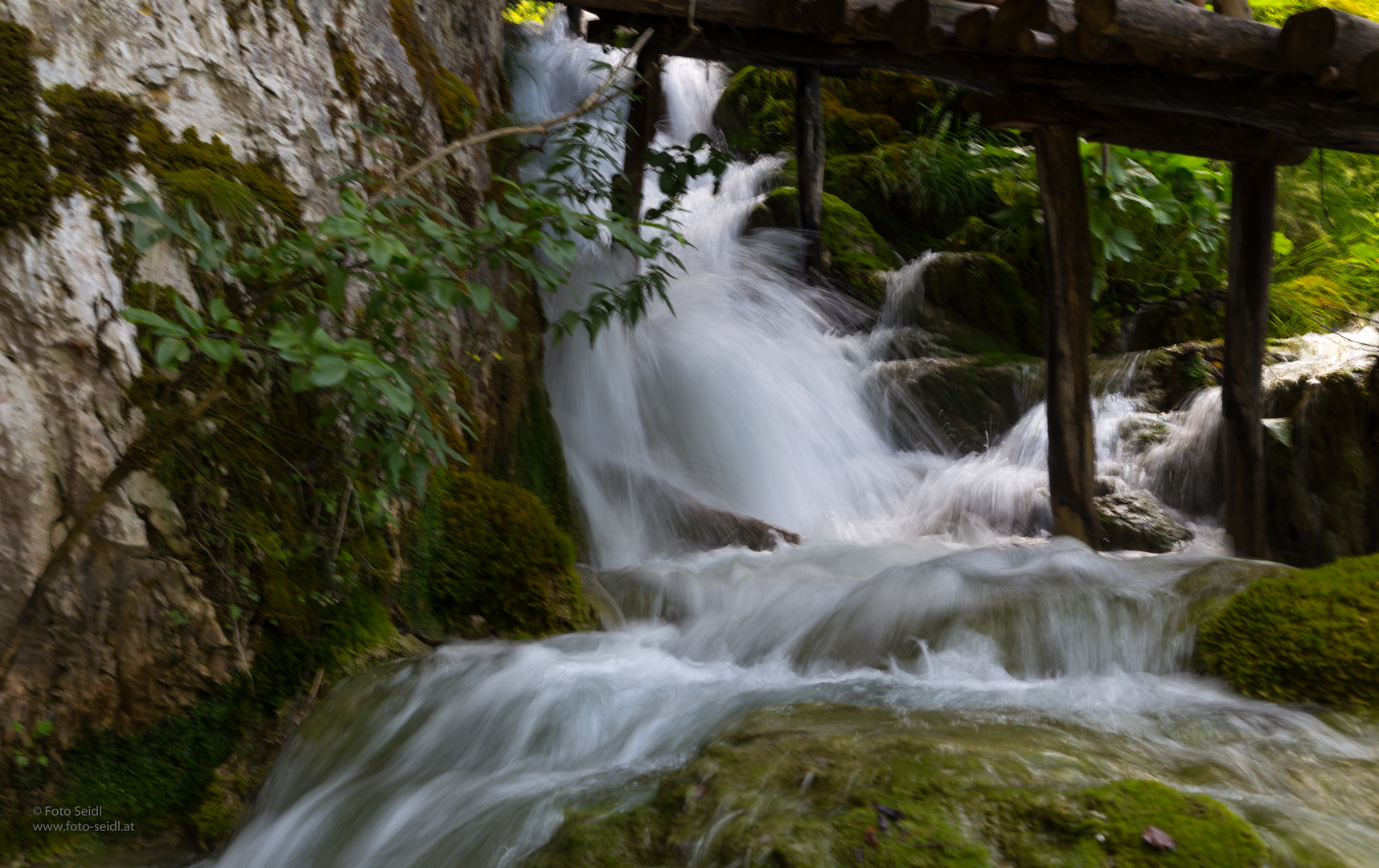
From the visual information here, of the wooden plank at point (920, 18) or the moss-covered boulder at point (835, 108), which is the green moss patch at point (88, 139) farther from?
the moss-covered boulder at point (835, 108)

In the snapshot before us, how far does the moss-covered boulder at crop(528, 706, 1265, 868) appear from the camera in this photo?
5.72 feet

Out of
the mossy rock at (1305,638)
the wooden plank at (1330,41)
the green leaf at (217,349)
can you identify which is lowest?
the mossy rock at (1305,638)

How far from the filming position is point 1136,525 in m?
6.08

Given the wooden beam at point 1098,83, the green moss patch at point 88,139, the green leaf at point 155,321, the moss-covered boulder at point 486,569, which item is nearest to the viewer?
the green leaf at point 155,321

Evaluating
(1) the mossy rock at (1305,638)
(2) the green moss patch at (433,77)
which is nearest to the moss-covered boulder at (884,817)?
(1) the mossy rock at (1305,638)

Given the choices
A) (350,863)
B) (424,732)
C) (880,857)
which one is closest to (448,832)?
(350,863)

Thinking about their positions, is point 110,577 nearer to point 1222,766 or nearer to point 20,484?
point 20,484

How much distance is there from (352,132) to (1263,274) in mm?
5702

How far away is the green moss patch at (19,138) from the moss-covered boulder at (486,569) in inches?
70.7

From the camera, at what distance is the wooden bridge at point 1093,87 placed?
4.68m

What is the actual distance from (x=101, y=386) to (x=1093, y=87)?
17.0 ft

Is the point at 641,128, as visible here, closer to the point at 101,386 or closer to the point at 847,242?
the point at 847,242

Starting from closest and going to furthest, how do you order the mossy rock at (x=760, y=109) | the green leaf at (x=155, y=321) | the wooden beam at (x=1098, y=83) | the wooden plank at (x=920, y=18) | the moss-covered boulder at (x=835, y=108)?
the green leaf at (x=155, y=321) → the wooden beam at (x=1098, y=83) → the wooden plank at (x=920, y=18) → the moss-covered boulder at (x=835, y=108) → the mossy rock at (x=760, y=109)

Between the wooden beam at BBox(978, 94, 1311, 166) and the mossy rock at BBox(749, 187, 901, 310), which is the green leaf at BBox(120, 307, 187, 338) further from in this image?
the mossy rock at BBox(749, 187, 901, 310)
